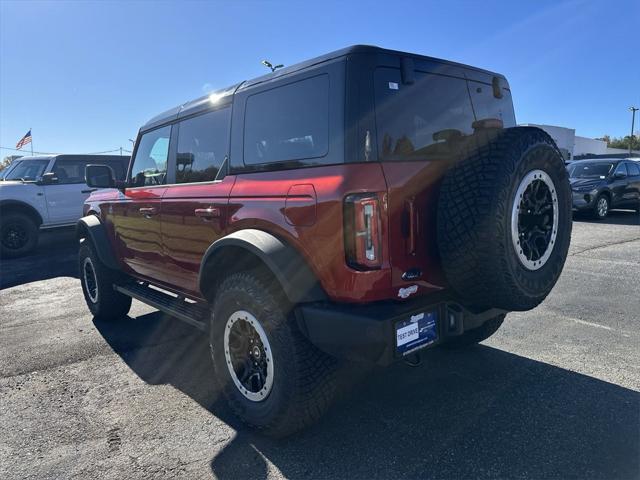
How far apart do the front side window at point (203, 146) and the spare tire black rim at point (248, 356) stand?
1.07 m

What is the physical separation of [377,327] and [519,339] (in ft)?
7.82

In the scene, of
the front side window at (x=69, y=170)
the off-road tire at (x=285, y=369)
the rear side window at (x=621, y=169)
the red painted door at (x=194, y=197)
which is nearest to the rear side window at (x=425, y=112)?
the off-road tire at (x=285, y=369)

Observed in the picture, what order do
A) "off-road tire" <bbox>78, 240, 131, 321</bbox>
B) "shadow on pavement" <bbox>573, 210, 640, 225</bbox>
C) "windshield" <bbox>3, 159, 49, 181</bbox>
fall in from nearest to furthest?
"off-road tire" <bbox>78, 240, 131, 321</bbox>
"windshield" <bbox>3, 159, 49, 181</bbox>
"shadow on pavement" <bbox>573, 210, 640, 225</bbox>

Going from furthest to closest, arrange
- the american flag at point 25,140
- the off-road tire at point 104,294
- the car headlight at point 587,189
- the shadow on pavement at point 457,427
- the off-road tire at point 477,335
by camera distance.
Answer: the american flag at point 25,140, the car headlight at point 587,189, the off-road tire at point 104,294, the off-road tire at point 477,335, the shadow on pavement at point 457,427

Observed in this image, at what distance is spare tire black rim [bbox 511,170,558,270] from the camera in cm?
232

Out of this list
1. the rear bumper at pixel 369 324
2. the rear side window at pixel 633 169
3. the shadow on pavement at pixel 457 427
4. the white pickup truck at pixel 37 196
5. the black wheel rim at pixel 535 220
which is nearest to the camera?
the rear bumper at pixel 369 324

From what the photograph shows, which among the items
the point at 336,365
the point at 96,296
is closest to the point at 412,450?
the point at 336,365

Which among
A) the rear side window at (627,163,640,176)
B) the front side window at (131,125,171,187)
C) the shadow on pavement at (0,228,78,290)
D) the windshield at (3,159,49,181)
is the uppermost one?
the windshield at (3,159,49,181)

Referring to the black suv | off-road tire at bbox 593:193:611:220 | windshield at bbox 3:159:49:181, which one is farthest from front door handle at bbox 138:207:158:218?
off-road tire at bbox 593:193:611:220

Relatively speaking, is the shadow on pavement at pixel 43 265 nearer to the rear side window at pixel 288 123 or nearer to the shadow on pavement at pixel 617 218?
the rear side window at pixel 288 123

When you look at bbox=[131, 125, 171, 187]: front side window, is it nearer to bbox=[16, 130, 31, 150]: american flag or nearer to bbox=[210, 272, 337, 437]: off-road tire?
bbox=[210, 272, 337, 437]: off-road tire

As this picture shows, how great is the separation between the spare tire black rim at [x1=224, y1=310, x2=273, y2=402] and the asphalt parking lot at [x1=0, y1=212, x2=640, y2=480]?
0.90ft

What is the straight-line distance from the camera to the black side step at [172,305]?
327 cm

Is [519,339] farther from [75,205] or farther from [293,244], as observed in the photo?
[75,205]
